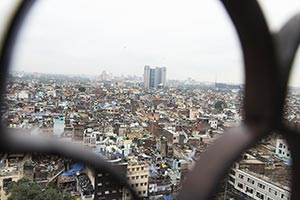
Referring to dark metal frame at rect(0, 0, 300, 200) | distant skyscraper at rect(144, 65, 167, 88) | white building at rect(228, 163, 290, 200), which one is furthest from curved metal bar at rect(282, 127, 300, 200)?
distant skyscraper at rect(144, 65, 167, 88)

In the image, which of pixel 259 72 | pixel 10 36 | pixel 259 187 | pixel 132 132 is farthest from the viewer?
pixel 132 132

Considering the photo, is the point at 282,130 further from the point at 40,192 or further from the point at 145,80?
the point at 145,80

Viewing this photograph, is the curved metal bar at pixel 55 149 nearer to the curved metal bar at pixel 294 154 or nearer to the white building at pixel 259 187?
the curved metal bar at pixel 294 154

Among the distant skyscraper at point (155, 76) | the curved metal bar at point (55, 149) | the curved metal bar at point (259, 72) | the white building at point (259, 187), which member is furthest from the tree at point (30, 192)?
the distant skyscraper at point (155, 76)

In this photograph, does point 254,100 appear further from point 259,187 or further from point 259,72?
point 259,187

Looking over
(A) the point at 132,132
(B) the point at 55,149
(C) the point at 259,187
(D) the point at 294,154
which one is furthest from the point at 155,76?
(B) the point at 55,149

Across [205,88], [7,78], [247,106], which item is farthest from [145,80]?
[7,78]
